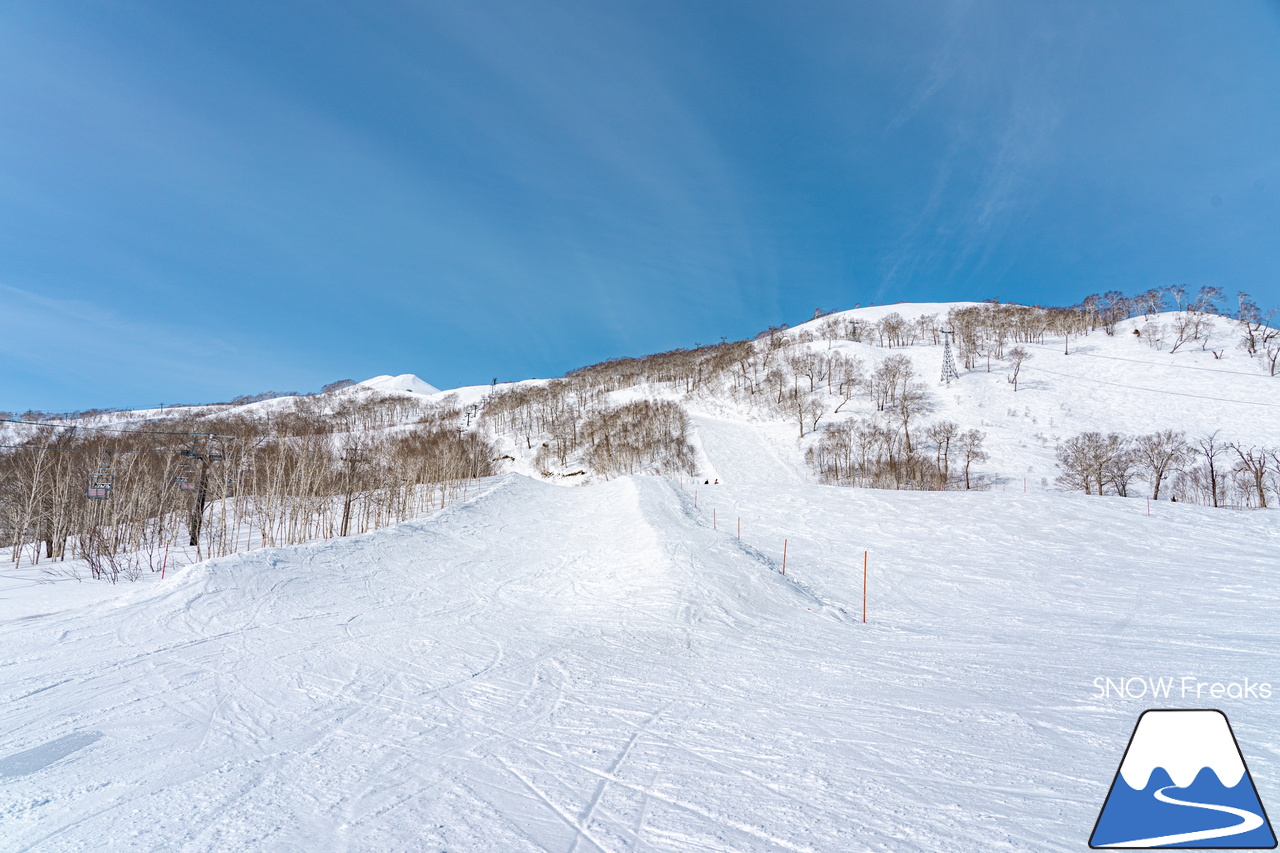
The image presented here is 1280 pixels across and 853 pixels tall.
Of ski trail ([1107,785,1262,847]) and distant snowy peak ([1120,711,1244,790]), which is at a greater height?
distant snowy peak ([1120,711,1244,790])

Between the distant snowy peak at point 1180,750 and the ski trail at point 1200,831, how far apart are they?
0.10 m

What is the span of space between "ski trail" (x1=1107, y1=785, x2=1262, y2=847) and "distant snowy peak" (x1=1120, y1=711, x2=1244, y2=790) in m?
0.10

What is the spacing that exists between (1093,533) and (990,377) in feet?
214

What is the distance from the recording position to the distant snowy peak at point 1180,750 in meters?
3.01

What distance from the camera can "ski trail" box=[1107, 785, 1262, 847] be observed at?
9.32ft

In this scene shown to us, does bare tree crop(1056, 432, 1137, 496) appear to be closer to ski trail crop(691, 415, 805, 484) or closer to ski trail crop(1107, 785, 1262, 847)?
ski trail crop(691, 415, 805, 484)

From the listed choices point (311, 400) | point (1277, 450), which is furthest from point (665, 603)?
point (311, 400)

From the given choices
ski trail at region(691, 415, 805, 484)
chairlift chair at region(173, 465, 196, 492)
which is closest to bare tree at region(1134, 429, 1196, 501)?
ski trail at region(691, 415, 805, 484)

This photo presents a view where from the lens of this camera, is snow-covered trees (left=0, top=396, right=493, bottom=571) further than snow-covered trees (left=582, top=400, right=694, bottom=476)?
No

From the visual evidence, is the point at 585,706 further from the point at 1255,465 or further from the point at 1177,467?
the point at 1255,465

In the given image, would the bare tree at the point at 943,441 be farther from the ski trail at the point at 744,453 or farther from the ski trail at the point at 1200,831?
the ski trail at the point at 1200,831

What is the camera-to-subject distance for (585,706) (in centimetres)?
600

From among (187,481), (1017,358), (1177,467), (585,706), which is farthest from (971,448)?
(187,481)

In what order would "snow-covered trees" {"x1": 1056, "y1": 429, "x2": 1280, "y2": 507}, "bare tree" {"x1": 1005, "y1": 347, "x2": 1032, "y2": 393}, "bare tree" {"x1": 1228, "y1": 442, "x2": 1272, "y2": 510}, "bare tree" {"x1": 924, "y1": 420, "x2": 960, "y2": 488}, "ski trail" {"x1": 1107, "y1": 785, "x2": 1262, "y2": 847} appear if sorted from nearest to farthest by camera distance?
"ski trail" {"x1": 1107, "y1": 785, "x2": 1262, "y2": 847} < "bare tree" {"x1": 1228, "y1": 442, "x2": 1272, "y2": 510} < "snow-covered trees" {"x1": 1056, "y1": 429, "x2": 1280, "y2": 507} < "bare tree" {"x1": 924, "y1": 420, "x2": 960, "y2": 488} < "bare tree" {"x1": 1005, "y1": 347, "x2": 1032, "y2": 393}
